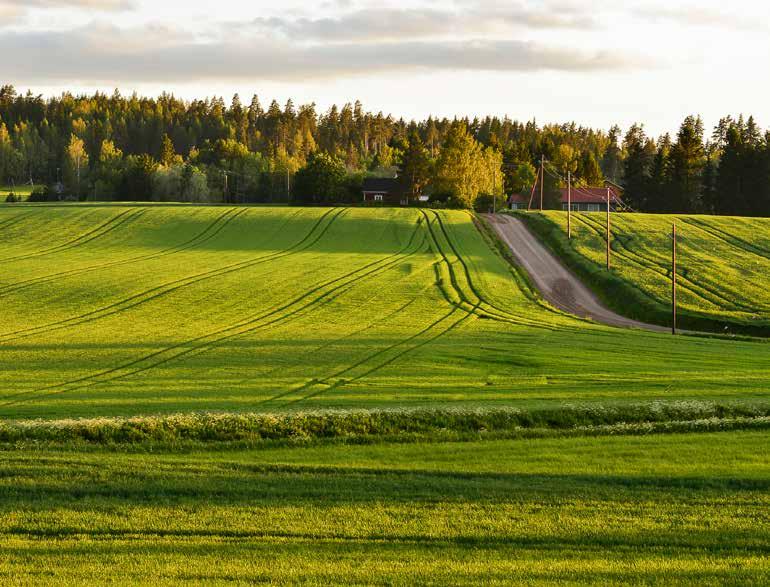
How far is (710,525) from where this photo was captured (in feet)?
52.8

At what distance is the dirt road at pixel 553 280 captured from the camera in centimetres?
6156

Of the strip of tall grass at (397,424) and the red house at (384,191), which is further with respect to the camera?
the red house at (384,191)

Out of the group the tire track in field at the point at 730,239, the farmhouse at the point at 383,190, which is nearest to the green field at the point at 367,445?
the tire track in field at the point at 730,239

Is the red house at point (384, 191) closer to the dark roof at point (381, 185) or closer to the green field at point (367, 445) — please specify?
the dark roof at point (381, 185)

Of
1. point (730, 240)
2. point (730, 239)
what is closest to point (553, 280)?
point (730, 240)

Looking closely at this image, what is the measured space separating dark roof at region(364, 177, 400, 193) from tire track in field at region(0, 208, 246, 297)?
39.7 m

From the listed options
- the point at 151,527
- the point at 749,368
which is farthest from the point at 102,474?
the point at 749,368

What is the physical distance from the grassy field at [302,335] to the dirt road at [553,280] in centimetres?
287

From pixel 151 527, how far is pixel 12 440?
861cm

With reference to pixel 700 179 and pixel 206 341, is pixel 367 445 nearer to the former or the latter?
pixel 206 341

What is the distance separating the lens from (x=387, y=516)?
16422 millimetres

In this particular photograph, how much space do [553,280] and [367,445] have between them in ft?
170

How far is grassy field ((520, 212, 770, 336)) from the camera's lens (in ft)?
201

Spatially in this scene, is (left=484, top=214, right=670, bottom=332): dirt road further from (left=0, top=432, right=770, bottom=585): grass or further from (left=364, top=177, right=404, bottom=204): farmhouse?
(left=364, top=177, right=404, bottom=204): farmhouse
